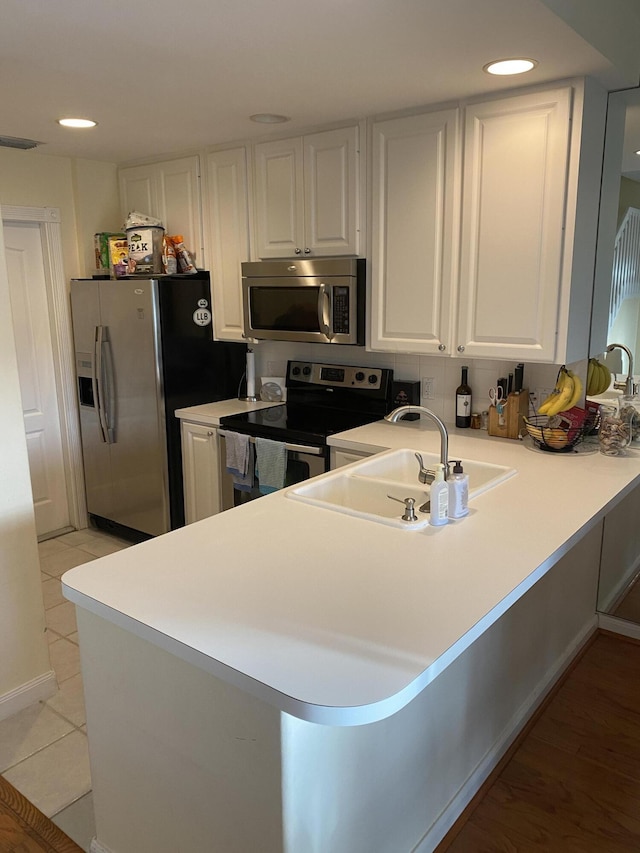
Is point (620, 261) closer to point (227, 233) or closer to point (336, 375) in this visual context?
point (336, 375)

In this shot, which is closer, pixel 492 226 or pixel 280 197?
pixel 492 226

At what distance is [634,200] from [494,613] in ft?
6.71

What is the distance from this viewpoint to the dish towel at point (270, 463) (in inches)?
125

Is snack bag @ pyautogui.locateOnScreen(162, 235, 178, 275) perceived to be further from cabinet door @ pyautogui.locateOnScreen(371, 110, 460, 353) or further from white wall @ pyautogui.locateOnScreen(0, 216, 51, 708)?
white wall @ pyautogui.locateOnScreen(0, 216, 51, 708)

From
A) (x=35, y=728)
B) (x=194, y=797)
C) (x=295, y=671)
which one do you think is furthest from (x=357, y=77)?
(x=35, y=728)

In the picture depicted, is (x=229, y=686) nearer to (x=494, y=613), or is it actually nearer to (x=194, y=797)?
(x=194, y=797)

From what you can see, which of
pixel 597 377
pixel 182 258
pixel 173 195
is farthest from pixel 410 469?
pixel 173 195

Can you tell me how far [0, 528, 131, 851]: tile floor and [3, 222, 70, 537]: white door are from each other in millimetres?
1165

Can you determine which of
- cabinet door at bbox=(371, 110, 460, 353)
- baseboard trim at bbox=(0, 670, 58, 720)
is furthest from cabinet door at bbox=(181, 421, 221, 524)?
baseboard trim at bbox=(0, 670, 58, 720)

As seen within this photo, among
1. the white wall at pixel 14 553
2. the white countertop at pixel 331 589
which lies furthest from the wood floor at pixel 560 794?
the white countertop at pixel 331 589

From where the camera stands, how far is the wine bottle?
10.3 ft

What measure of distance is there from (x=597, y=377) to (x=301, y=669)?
7.21 ft

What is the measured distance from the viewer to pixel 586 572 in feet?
9.33

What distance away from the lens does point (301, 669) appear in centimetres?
119
